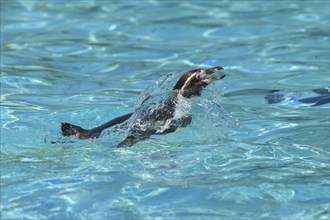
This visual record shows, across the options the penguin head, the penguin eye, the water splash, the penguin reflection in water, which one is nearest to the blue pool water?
the water splash

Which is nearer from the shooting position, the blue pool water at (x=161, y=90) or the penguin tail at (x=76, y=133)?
the blue pool water at (x=161, y=90)

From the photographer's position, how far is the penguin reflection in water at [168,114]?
22.0 feet

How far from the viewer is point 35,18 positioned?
12445 mm

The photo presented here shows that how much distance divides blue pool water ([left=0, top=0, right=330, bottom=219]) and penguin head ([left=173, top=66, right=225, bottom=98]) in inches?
8.8

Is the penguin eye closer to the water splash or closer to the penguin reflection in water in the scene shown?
the penguin reflection in water

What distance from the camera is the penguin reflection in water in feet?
22.0

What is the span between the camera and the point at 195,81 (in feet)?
22.0

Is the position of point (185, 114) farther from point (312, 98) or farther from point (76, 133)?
point (312, 98)

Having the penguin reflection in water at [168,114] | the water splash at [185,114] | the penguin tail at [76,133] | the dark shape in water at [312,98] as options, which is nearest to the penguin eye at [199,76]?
the penguin reflection in water at [168,114]

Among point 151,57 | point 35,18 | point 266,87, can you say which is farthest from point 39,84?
point 35,18

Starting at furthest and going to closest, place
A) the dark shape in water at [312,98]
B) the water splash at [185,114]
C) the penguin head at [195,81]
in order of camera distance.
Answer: the dark shape in water at [312,98] → the water splash at [185,114] → the penguin head at [195,81]

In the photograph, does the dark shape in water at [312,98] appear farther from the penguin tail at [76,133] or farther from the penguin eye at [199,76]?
the penguin tail at [76,133]

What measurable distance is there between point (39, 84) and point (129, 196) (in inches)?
149

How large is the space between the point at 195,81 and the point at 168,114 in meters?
0.34
